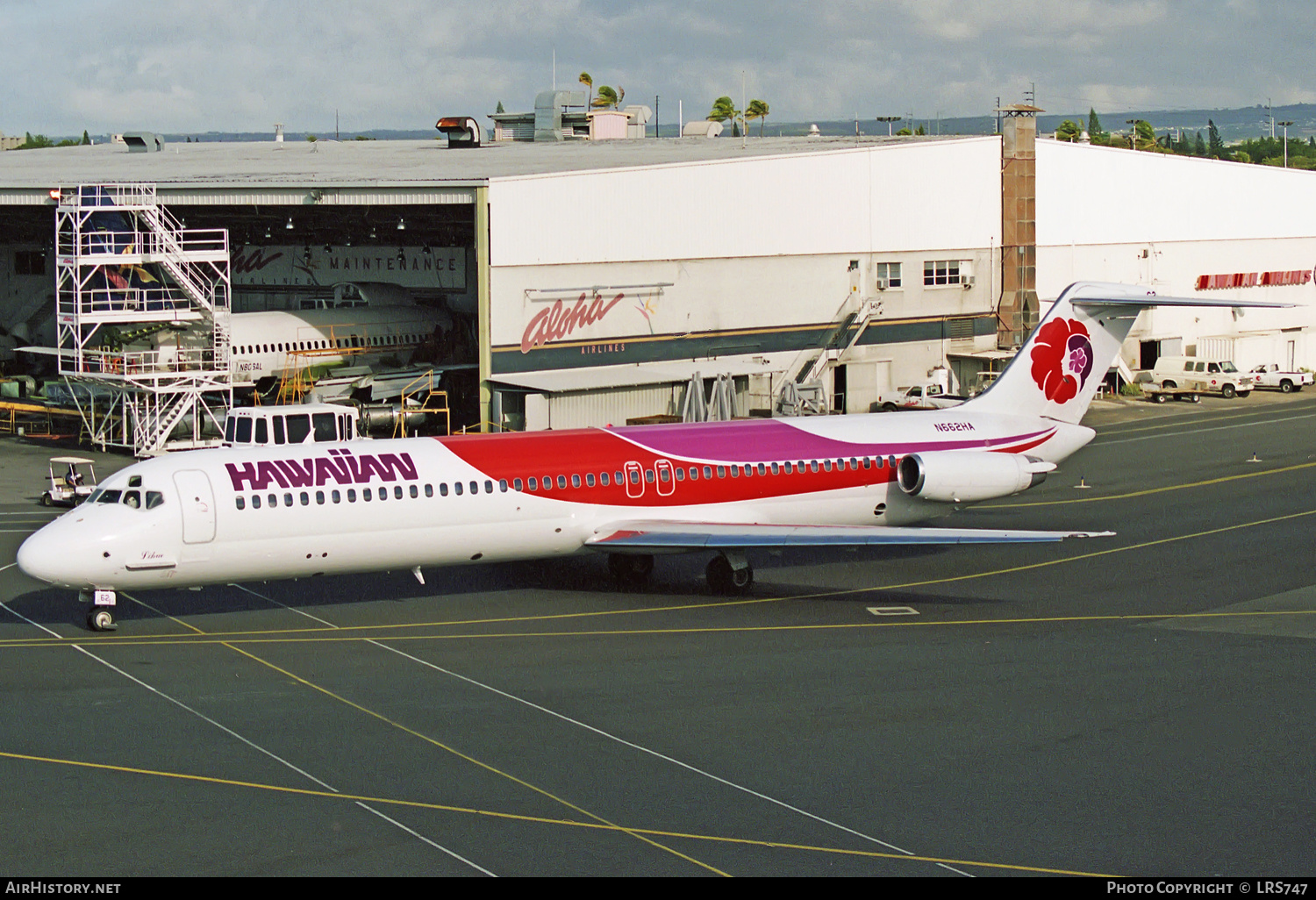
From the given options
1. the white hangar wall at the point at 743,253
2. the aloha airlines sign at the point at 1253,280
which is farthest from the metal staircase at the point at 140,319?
the aloha airlines sign at the point at 1253,280

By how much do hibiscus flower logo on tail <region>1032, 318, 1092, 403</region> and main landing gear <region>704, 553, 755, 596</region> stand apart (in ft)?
34.5

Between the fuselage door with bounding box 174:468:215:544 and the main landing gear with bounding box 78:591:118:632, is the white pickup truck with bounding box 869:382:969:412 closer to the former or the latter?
the fuselage door with bounding box 174:468:215:544

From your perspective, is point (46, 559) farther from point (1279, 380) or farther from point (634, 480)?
point (1279, 380)

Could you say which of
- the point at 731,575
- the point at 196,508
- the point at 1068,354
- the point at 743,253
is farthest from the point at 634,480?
the point at 743,253

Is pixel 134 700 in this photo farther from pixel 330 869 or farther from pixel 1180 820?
pixel 1180 820

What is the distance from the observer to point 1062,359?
3897 centimetres

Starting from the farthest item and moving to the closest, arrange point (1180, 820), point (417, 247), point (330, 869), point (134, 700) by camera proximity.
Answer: point (417, 247) < point (134, 700) < point (1180, 820) < point (330, 869)

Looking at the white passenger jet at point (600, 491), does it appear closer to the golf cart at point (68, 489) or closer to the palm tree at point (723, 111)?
the golf cart at point (68, 489)

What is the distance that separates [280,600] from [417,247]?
4268 centimetres

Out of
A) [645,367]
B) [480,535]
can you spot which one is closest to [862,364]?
[645,367]

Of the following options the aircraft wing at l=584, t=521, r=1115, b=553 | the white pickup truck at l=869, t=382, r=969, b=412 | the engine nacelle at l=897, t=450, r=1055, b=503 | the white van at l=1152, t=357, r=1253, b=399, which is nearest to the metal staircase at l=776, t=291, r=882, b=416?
the white pickup truck at l=869, t=382, r=969, b=412

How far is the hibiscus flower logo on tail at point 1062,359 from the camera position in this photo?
1528 inches

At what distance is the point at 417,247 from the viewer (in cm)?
7312

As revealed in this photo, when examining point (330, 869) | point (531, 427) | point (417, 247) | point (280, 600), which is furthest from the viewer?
point (417, 247)
